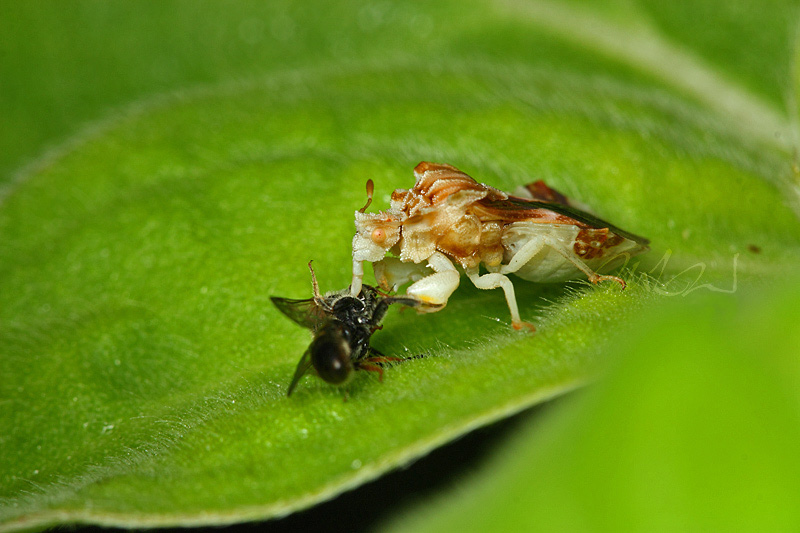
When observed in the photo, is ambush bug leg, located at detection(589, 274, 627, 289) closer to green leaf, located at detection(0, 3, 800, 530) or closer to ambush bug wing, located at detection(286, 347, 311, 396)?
green leaf, located at detection(0, 3, 800, 530)

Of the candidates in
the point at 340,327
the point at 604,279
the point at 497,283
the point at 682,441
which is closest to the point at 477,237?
the point at 497,283

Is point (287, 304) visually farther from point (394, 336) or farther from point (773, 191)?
point (773, 191)

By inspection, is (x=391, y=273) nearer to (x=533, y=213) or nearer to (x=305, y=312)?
(x=305, y=312)

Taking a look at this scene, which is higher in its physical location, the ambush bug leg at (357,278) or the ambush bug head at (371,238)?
the ambush bug head at (371,238)

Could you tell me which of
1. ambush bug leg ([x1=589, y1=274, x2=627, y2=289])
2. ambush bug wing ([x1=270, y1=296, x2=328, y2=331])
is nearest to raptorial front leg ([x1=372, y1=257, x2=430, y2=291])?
ambush bug wing ([x1=270, y1=296, x2=328, y2=331])

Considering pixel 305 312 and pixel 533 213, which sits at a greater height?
pixel 533 213

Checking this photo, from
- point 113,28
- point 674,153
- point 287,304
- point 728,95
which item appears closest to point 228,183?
point 287,304

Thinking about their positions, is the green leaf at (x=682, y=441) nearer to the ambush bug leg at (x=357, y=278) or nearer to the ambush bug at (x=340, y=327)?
the ambush bug at (x=340, y=327)

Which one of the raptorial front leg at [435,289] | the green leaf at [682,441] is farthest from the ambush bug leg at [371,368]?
the green leaf at [682,441]
